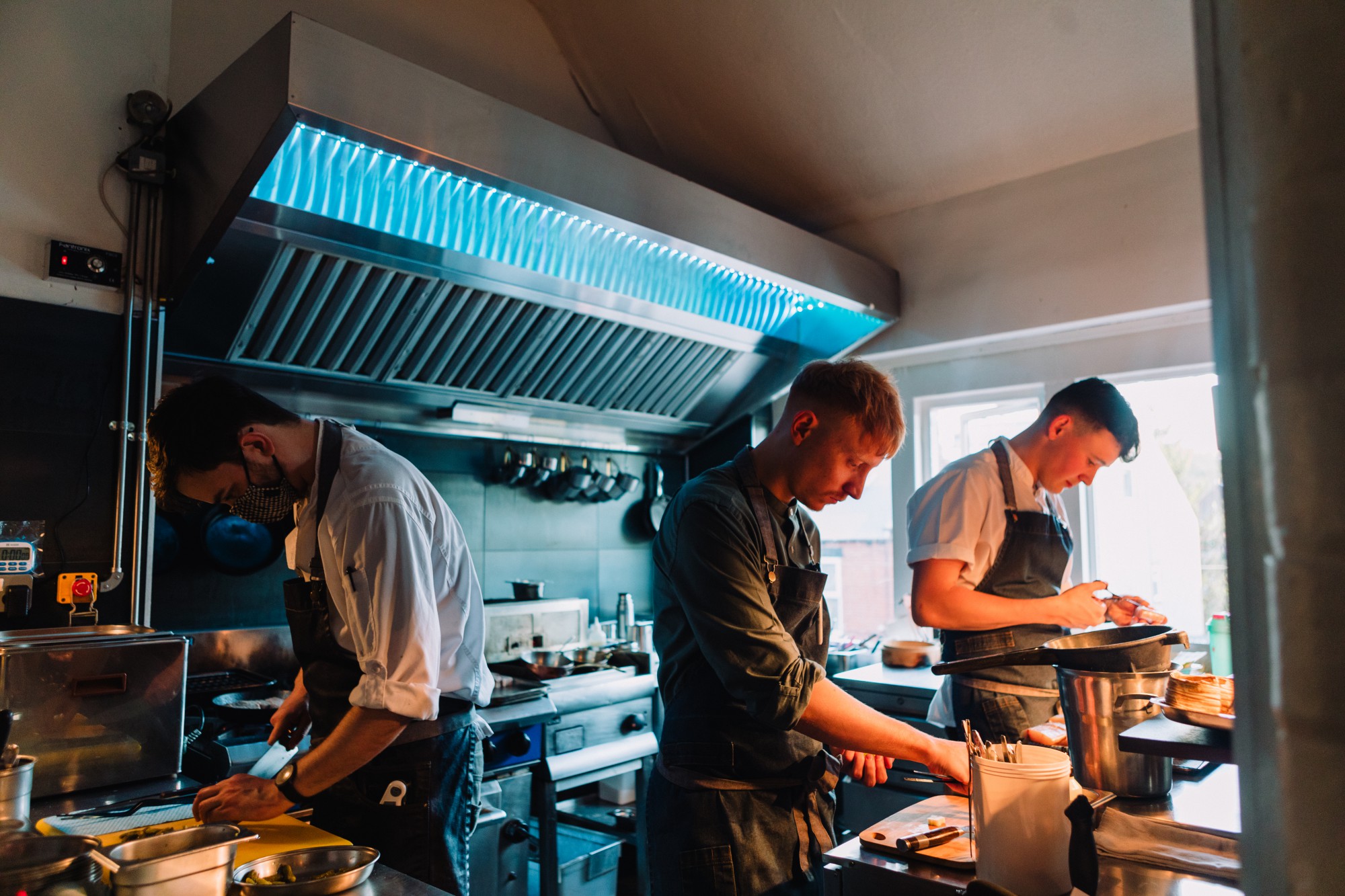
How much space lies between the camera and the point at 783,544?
1701 millimetres

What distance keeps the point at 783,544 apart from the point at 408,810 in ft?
3.06

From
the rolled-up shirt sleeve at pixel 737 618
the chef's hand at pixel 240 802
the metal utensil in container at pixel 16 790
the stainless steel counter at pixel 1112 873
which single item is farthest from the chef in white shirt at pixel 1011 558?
the metal utensil in container at pixel 16 790

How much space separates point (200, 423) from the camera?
5.48ft

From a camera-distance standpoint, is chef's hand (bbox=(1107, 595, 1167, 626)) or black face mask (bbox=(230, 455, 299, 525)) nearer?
black face mask (bbox=(230, 455, 299, 525))

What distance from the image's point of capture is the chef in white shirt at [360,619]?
1526 mm

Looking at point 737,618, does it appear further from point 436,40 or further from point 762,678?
point 436,40

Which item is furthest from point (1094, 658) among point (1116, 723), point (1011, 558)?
point (1011, 558)

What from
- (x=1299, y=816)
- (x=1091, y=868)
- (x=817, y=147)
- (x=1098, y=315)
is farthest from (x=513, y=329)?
(x=1299, y=816)

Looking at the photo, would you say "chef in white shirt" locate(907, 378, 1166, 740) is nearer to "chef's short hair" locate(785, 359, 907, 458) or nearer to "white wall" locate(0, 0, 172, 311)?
"chef's short hair" locate(785, 359, 907, 458)

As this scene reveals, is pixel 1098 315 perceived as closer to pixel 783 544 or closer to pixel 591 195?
pixel 591 195

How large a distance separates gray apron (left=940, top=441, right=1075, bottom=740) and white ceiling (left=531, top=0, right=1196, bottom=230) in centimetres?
168

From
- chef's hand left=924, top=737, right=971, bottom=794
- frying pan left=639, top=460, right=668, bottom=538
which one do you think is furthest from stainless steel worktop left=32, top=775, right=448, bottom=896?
frying pan left=639, top=460, right=668, bottom=538

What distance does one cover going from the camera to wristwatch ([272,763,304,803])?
4.96ft

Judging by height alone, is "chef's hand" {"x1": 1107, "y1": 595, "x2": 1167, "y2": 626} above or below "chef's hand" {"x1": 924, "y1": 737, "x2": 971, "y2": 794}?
above
